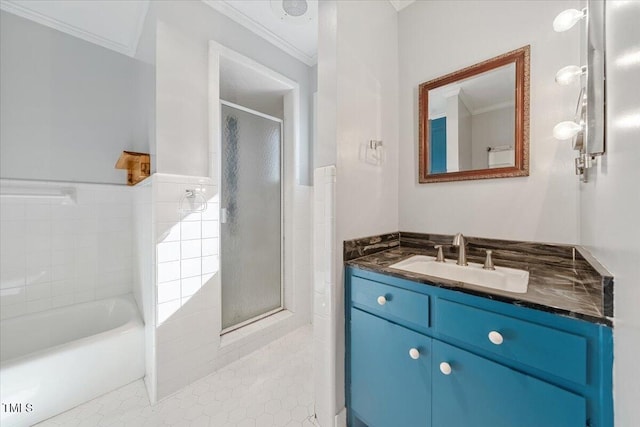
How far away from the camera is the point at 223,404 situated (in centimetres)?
142

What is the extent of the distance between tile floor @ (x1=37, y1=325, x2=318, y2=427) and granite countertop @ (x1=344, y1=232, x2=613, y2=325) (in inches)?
39.0

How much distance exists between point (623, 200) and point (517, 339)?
0.48 metres

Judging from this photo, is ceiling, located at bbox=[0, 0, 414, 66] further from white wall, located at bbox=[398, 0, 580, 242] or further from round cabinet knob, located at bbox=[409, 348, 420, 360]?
round cabinet knob, located at bbox=[409, 348, 420, 360]

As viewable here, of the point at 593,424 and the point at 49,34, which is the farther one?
the point at 49,34

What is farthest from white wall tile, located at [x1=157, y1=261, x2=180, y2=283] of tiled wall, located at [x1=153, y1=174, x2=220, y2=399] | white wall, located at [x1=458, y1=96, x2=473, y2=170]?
white wall, located at [x1=458, y1=96, x2=473, y2=170]

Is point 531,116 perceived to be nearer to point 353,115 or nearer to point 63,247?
point 353,115

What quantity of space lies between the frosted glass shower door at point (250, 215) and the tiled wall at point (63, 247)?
1.05 m

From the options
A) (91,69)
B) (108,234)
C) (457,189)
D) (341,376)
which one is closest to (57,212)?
(108,234)

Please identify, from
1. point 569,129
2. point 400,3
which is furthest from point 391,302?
point 400,3

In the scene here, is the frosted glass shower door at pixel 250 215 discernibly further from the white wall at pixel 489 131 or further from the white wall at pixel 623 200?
the white wall at pixel 623 200

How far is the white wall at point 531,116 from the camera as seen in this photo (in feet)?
3.66

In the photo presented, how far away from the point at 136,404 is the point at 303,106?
2672 millimetres

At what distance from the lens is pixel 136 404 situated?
4.67ft

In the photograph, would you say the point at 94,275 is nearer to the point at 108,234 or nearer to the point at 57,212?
the point at 108,234
